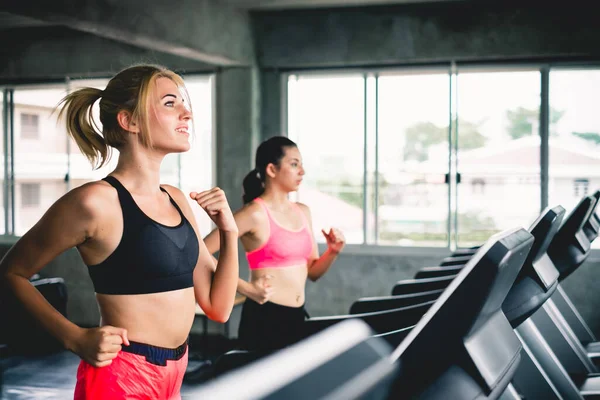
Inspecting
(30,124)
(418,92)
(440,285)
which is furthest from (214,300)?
(30,124)

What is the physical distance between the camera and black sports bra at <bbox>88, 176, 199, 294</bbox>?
56.7 inches

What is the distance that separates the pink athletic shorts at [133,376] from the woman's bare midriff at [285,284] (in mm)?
1436

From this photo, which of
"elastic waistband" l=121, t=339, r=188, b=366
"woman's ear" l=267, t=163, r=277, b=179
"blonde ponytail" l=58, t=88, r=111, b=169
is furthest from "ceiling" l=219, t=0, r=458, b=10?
"elastic waistband" l=121, t=339, r=188, b=366

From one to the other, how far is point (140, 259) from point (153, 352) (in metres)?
0.21

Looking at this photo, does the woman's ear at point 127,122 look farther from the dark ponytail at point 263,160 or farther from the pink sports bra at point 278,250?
the dark ponytail at point 263,160

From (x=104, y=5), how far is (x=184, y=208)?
2.49 meters

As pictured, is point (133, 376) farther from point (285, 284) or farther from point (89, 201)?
point (285, 284)

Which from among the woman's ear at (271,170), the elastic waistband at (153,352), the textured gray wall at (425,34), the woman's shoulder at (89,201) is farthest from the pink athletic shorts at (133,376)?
the textured gray wall at (425,34)

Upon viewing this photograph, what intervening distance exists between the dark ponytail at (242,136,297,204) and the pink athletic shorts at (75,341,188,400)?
1.74 metres

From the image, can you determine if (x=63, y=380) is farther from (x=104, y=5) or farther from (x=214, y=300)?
(x=214, y=300)

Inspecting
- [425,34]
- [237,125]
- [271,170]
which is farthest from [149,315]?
[425,34]

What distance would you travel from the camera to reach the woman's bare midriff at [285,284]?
2941mm

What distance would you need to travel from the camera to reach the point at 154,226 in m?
1.48

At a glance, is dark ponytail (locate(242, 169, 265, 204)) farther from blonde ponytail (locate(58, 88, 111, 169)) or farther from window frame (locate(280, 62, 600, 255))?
window frame (locate(280, 62, 600, 255))
